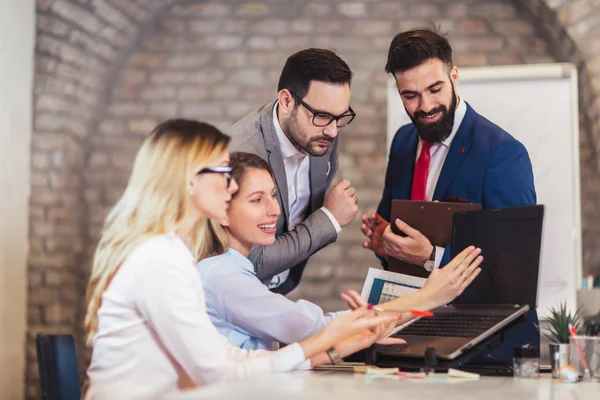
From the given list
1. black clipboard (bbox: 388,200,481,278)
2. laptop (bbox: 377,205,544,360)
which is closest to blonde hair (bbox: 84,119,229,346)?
laptop (bbox: 377,205,544,360)

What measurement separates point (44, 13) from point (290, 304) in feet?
9.09

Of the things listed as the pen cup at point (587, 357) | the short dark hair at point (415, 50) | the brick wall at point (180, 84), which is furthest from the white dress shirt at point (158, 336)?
the brick wall at point (180, 84)

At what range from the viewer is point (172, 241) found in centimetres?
162

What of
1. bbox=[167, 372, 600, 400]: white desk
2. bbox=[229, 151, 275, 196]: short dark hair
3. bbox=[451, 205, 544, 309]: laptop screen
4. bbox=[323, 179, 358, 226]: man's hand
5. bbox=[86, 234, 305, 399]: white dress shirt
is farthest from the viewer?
bbox=[323, 179, 358, 226]: man's hand

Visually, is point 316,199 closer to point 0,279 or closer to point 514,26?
point 0,279

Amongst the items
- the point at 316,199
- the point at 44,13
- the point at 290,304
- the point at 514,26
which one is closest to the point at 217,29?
the point at 44,13

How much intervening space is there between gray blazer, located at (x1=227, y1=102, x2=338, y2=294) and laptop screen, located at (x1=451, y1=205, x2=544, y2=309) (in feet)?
1.99

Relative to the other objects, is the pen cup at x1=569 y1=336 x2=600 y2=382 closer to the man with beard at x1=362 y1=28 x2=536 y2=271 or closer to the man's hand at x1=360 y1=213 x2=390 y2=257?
the man with beard at x1=362 y1=28 x2=536 y2=271

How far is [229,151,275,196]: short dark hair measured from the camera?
218 cm

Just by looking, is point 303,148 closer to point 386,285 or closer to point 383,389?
point 386,285

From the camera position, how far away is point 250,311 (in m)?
1.96

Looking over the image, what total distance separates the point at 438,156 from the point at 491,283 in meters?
0.74

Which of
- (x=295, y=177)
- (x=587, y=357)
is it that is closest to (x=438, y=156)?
(x=295, y=177)

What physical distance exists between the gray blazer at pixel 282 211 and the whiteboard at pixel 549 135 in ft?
4.13
